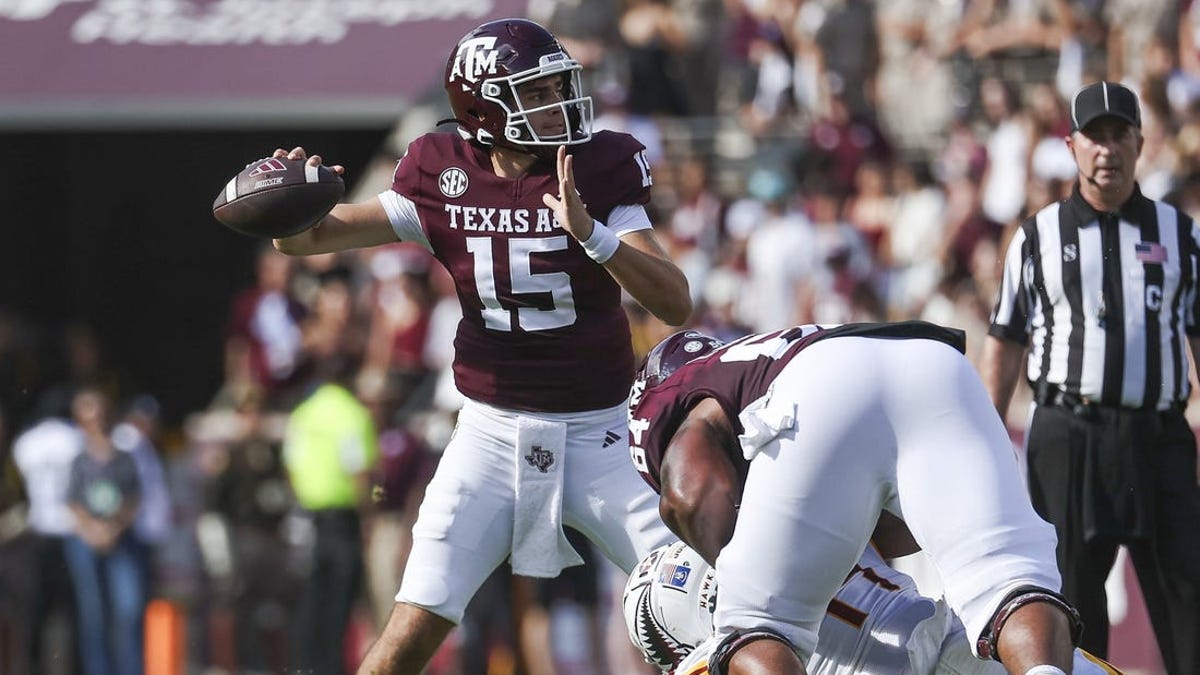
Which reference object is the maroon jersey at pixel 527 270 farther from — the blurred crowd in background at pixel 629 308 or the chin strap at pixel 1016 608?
the blurred crowd in background at pixel 629 308

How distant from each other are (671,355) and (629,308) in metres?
5.71

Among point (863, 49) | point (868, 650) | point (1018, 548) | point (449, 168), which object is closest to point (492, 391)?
point (449, 168)

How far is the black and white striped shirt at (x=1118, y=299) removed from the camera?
20.1 ft

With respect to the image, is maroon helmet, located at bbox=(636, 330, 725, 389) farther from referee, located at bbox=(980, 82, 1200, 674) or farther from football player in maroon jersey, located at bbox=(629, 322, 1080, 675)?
referee, located at bbox=(980, 82, 1200, 674)

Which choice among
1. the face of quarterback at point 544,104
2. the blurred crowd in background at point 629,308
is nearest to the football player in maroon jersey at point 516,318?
the face of quarterback at point 544,104

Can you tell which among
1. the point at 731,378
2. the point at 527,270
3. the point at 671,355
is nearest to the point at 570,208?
the point at 527,270

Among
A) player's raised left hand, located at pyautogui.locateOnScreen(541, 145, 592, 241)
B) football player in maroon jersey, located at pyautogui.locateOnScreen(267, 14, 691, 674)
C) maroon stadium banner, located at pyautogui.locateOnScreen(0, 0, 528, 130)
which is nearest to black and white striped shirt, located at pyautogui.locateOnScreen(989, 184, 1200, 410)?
football player in maroon jersey, located at pyautogui.locateOnScreen(267, 14, 691, 674)

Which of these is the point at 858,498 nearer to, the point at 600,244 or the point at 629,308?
the point at 600,244

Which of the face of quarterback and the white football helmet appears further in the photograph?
the face of quarterback

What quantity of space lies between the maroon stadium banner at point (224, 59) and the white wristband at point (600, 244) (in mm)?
9405

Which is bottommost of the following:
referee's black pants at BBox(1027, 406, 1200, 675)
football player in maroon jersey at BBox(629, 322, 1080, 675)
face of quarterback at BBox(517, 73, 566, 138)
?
referee's black pants at BBox(1027, 406, 1200, 675)

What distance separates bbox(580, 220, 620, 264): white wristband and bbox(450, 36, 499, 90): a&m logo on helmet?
617 mm

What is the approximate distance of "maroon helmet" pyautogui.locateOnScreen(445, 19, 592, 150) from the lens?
557cm

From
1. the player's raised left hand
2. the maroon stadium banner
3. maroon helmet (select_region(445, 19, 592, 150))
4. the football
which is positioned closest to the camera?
the player's raised left hand
